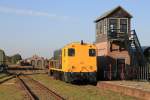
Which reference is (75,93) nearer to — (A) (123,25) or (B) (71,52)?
(B) (71,52)

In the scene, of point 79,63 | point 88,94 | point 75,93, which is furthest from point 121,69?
point 88,94

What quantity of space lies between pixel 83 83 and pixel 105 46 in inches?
249

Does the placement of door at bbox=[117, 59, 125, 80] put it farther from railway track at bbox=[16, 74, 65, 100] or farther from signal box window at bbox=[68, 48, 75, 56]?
railway track at bbox=[16, 74, 65, 100]

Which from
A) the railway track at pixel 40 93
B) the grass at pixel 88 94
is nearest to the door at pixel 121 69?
the railway track at pixel 40 93

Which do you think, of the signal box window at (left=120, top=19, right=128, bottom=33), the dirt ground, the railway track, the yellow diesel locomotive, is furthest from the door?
the railway track

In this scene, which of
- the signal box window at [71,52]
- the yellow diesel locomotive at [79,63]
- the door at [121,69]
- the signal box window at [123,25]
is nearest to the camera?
the yellow diesel locomotive at [79,63]

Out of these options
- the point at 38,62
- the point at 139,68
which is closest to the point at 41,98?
the point at 139,68

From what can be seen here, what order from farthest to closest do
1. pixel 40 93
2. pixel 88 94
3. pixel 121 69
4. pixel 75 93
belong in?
pixel 121 69, pixel 40 93, pixel 75 93, pixel 88 94

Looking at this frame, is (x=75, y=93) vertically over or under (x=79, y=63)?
under

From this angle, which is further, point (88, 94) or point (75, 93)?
point (75, 93)

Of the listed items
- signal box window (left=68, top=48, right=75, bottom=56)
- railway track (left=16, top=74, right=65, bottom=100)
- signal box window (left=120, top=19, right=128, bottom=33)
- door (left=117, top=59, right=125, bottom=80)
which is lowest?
railway track (left=16, top=74, right=65, bottom=100)

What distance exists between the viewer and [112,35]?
39.8 meters

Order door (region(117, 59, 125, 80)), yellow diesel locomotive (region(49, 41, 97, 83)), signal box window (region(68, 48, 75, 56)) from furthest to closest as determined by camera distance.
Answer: door (region(117, 59, 125, 80)), signal box window (region(68, 48, 75, 56)), yellow diesel locomotive (region(49, 41, 97, 83))

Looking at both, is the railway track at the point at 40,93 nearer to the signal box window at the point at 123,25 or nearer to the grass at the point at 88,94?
the grass at the point at 88,94
